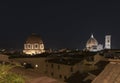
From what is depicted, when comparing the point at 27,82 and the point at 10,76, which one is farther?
the point at 27,82

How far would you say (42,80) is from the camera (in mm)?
6461

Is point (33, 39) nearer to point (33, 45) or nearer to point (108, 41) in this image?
point (33, 45)

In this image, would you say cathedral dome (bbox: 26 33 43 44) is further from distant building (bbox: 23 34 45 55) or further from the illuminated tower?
the illuminated tower

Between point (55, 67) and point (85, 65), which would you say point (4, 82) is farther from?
point (55, 67)

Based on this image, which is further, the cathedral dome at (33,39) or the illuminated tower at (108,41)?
the illuminated tower at (108,41)

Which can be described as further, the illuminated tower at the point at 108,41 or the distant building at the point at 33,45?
the illuminated tower at the point at 108,41

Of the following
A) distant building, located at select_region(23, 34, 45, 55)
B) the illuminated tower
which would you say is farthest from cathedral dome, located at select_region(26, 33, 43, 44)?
the illuminated tower

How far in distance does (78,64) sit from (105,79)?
32458 millimetres

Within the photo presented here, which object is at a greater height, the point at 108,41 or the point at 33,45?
the point at 108,41

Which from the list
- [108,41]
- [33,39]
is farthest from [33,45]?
[108,41]

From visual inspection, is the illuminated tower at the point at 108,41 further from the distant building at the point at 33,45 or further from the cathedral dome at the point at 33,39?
the distant building at the point at 33,45

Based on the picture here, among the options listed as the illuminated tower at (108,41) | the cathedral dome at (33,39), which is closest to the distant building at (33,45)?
the cathedral dome at (33,39)

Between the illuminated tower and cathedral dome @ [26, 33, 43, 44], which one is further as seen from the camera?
the illuminated tower

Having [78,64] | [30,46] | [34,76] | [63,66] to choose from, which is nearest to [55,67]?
[63,66]
